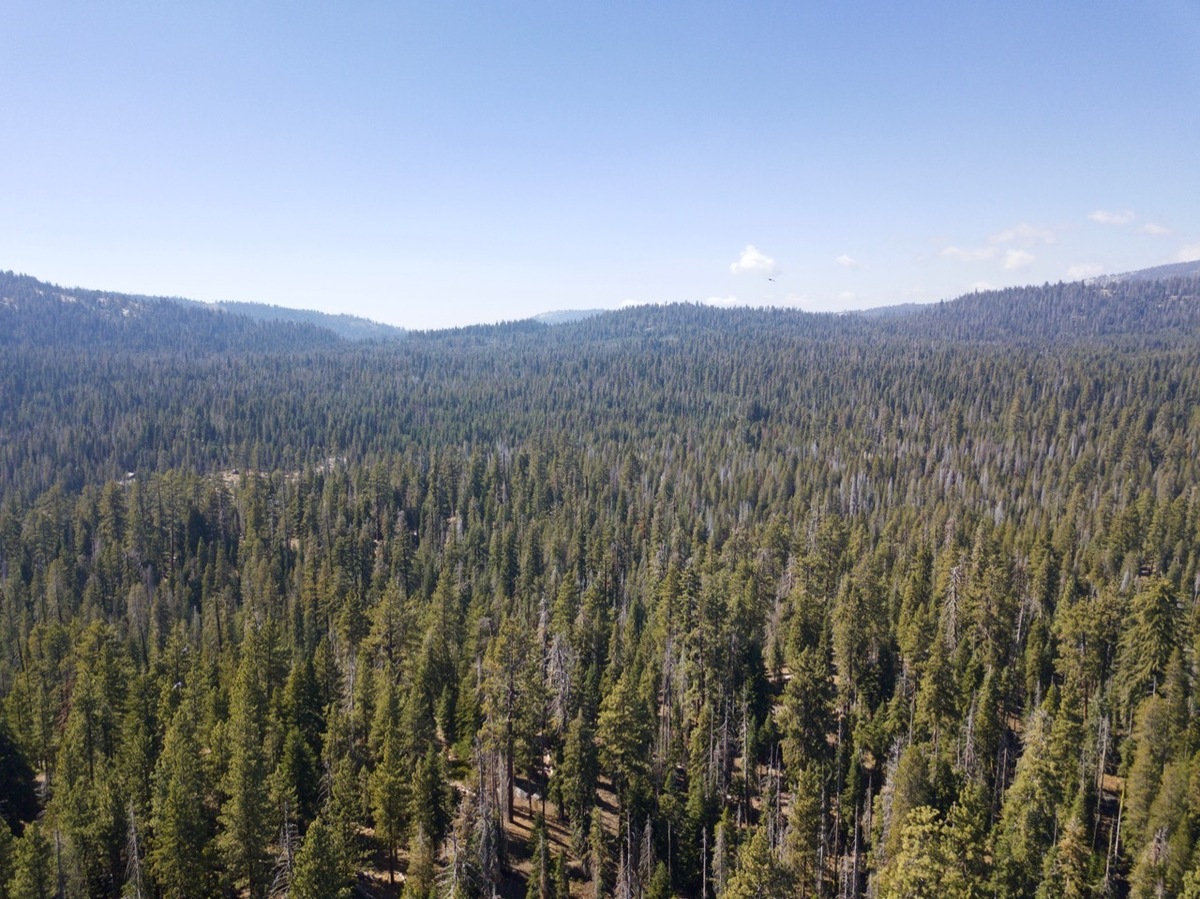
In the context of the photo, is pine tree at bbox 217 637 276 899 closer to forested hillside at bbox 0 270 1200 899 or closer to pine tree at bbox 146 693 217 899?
forested hillside at bbox 0 270 1200 899

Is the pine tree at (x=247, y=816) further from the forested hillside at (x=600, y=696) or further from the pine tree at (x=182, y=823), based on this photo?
the pine tree at (x=182, y=823)

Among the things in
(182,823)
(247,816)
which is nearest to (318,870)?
(247,816)

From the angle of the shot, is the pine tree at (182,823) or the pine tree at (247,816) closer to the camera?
the pine tree at (182,823)

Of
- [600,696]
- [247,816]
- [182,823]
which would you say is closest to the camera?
[182,823]

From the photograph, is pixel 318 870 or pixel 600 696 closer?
pixel 318 870

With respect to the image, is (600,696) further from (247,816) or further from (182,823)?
(182,823)

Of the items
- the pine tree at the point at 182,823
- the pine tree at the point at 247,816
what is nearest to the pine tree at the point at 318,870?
the pine tree at the point at 247,816

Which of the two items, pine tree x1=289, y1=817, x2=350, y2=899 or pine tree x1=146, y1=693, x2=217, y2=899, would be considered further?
pine tree x1=146, y1=693, x2=217, y2=899

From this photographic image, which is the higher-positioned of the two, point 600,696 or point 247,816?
point 247,816

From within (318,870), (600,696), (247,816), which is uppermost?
(318,870)

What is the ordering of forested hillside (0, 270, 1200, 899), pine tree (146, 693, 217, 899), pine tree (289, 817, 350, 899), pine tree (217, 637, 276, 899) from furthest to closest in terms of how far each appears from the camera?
forested hillside (0, 270, 1200, 899) < pine tree (217, 637, 276, 899) < pine tree (146, 693, 217, 899) < pine tree (289, 817, 350, 899)

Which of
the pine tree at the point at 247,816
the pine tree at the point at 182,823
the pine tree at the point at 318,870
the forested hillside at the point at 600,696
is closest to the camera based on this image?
the pine tree at the point at 318,870

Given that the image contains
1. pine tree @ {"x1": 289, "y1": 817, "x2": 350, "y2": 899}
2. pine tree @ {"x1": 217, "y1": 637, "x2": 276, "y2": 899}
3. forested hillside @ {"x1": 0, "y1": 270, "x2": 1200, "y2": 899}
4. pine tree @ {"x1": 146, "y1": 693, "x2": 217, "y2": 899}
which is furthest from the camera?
forested hillside @ {"x1": 0, "y1": 270, "x2": 1200, "y2": 899}

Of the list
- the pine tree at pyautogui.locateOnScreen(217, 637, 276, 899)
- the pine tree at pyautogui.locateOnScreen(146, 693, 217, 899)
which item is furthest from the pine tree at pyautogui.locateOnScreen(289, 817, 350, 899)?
the pine tree at pyautogui.locateOnScreen(146, 693, 217, 899)
